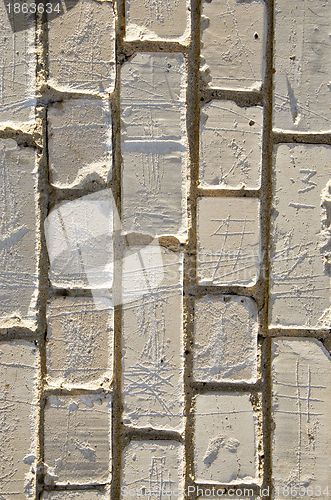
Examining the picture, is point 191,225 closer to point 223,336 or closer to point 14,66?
point 223,336

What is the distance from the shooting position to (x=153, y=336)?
1.26 m

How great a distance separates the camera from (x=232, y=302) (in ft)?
4.16

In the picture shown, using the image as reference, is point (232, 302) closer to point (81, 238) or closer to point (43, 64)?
point (81, 238)

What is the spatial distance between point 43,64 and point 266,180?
54 cm

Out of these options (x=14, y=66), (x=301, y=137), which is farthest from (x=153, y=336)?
(x=14, y=66)

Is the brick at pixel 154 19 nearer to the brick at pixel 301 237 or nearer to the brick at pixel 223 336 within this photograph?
the brick at pixel 301 237

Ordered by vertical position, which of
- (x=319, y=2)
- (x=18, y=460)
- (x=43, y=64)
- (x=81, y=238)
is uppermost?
(x=319, y=2)

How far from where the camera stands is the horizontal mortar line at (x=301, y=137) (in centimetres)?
126

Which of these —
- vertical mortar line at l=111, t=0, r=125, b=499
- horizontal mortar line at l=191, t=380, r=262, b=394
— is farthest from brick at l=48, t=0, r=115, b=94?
horizontal mortar line at l=191, t=380, r=262, b=394

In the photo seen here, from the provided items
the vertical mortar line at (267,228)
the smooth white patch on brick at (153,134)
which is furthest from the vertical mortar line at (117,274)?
the vertical mortar line at (267,228)

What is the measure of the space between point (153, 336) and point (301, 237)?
390mm

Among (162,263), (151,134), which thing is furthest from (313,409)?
(151,134)

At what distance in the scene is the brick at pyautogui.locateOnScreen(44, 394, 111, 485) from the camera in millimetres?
1255

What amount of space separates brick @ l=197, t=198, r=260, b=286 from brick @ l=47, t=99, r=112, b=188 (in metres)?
0.25
